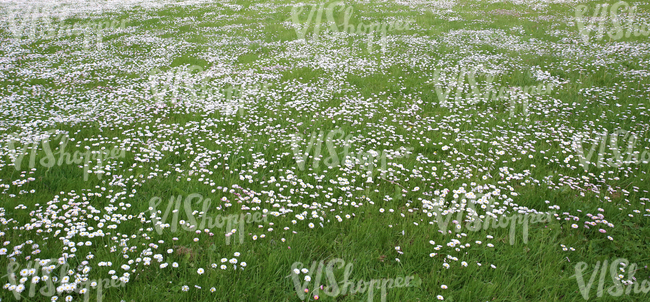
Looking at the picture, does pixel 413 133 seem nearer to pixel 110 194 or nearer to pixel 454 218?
pixel 454 218

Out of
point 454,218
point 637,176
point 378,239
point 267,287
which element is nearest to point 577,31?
point 637,176

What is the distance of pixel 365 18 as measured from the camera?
22.3 m

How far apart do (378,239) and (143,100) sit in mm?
8042

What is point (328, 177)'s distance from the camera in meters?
5.84

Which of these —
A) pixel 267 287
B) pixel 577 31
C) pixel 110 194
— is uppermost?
pixel 577 31

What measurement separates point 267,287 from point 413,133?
16.6ft

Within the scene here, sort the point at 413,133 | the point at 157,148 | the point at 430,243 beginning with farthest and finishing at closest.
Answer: the point at 413,133
the point at 157,148
the point at 430,243

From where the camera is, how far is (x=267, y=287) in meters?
3.61

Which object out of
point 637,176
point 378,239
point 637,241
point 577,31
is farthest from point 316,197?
point 577,31

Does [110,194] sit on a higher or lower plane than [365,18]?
lower

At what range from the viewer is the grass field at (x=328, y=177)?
3.72m

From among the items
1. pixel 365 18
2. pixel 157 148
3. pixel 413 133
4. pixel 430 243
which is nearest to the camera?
pixel 430 243

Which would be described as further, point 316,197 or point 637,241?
point 316,197

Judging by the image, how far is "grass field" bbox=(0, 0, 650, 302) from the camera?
146 inches
